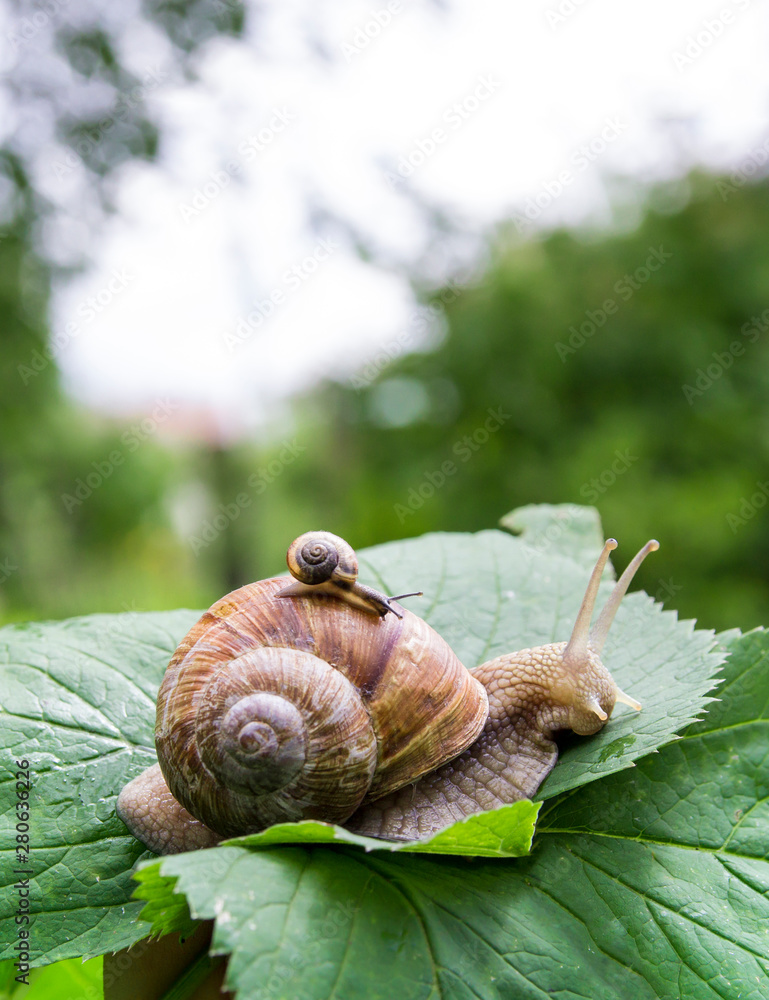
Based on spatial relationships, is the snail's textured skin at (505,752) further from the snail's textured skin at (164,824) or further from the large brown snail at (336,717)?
the snail's textured skin at (164,824)

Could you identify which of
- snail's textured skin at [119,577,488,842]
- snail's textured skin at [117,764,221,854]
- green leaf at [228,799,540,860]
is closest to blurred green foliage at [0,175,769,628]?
snail's textured skin at [117,764,221,854]

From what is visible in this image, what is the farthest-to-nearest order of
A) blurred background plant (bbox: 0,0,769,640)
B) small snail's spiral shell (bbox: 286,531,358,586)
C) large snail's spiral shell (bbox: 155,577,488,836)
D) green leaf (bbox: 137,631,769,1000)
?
blurred background plant (bbox: 0,0,769,640)
small snail's spiral shell (bbox: 286,531,358,586)
large snail's spiral shell (bbox: 155,577,488,836)
green leaf (bbox: 137,631,769,1000)

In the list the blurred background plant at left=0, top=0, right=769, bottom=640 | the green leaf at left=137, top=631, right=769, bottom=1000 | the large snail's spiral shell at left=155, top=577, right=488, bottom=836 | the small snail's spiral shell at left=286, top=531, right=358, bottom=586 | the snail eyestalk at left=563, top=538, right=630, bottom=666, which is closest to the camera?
the green leaf at left=137, top=631, right=769, bottom=1000

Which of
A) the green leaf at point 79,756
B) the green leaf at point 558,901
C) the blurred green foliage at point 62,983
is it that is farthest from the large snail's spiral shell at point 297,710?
the blurred green foliage at point 62,983

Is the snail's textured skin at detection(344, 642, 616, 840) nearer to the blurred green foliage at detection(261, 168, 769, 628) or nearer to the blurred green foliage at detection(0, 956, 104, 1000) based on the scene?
the blurred green foliage at detection(0, 956, 104, 1000)

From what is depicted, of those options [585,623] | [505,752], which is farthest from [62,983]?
[585,623]

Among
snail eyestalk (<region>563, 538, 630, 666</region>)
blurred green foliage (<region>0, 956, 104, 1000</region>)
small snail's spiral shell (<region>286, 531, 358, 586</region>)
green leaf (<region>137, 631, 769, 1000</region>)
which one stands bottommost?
blurred green foliage (<region>0, 956, 104, 1000</region>)

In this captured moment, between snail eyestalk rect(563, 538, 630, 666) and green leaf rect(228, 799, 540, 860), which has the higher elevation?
snail eyestalk rect(563, 538, 630, 666)

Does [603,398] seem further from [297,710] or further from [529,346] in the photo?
[297,710]
